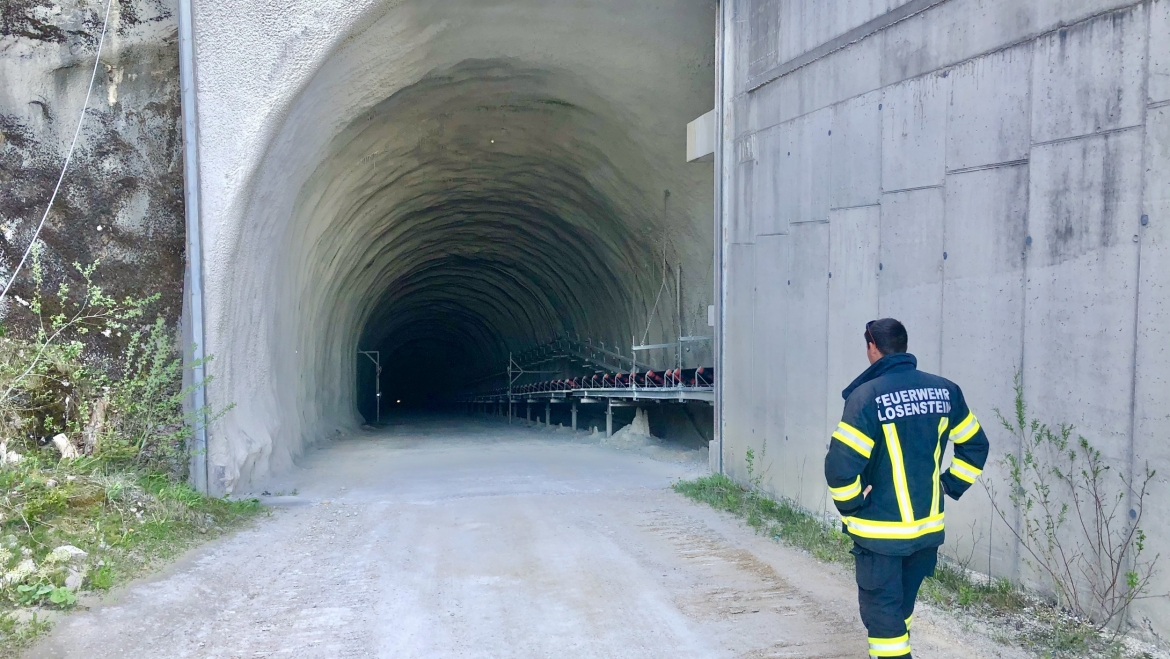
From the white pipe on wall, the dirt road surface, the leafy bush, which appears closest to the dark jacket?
the dirt road surface

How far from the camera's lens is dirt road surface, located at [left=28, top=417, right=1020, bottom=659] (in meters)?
4.10

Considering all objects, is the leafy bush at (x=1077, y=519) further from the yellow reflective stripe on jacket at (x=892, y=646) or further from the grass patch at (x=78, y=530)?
the grass patch at (x=78, y=530)

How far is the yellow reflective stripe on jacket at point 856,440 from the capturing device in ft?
11.0

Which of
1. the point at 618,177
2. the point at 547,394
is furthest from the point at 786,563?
the point at 547,394

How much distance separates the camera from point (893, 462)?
340 centimetres

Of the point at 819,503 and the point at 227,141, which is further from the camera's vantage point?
the point at 227,141

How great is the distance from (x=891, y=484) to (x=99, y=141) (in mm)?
7532

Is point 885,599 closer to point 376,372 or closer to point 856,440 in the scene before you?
point 856,440

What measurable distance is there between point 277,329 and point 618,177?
17.7 ft

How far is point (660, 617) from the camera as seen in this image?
177 inches

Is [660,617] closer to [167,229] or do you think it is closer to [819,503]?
[819,503]

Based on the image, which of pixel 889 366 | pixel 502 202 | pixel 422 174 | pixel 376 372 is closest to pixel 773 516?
pixel 889 366

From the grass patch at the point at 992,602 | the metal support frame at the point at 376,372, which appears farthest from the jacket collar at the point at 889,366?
the metal support frame at the point at 376,372

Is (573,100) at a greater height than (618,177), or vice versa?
(573,100)
